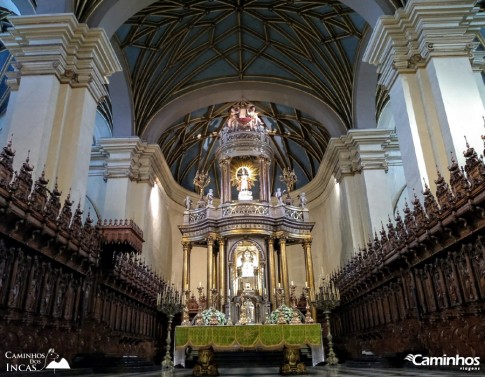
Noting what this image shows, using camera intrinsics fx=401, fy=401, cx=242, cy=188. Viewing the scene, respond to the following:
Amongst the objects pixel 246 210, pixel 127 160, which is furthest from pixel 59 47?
pixel 246 210

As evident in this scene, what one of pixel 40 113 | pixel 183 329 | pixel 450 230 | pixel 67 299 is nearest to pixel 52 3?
pixel 40 113

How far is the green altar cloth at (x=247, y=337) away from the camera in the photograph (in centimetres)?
593

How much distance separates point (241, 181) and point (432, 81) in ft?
30.6

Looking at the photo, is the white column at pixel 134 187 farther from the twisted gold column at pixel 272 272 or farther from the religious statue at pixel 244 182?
the twisted gold column at pixel 272 272

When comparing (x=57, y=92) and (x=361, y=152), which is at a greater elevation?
(x=361, y=152)

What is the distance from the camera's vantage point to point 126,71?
13336mm

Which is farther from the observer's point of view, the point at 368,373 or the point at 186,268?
the point at 186,268

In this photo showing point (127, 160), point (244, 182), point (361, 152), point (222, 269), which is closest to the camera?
point (361, 152)

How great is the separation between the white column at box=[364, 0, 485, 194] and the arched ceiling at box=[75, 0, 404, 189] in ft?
15.1

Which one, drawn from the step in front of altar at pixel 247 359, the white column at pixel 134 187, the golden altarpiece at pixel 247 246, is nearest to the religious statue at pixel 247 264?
the golden altarpiece at pixel 247 246

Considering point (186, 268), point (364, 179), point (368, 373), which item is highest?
point (364, 179)

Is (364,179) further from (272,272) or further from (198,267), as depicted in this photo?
(198,267)

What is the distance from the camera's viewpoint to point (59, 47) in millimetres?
8156

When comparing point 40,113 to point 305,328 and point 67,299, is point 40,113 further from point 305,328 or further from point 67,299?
point 305,328
